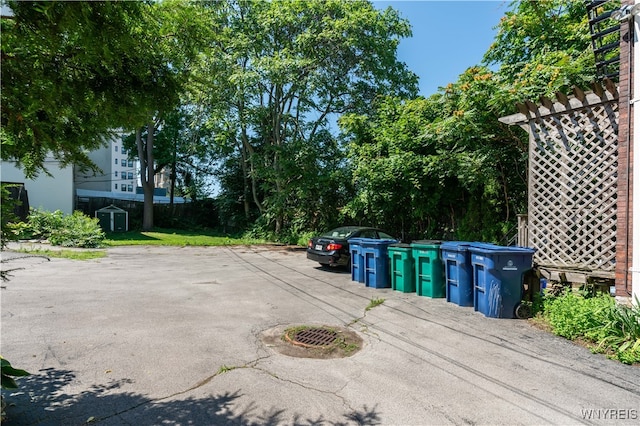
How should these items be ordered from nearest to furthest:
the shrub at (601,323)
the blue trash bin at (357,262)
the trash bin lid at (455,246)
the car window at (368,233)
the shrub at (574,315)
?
the shrub at (601,323) → the shrub at (574,315) → the trash bin lid at (455,246) → the blue trash bin at (357,262) → the car window at (368,233)

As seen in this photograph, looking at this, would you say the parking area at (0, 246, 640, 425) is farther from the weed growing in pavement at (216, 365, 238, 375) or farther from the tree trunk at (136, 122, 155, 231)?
the tree trunk at (136, 122, 155, 231)

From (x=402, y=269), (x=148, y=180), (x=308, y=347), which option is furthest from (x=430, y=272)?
(x=148, y=180)

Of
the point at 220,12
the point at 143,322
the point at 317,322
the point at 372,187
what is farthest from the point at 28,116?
the point at 220,12

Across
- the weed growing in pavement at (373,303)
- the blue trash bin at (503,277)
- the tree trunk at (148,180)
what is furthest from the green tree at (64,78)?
the tree trunk at (148,180)

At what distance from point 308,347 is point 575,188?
5.41 meters

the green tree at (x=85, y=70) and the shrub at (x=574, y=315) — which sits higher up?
the green tree at (x=85, y=70)

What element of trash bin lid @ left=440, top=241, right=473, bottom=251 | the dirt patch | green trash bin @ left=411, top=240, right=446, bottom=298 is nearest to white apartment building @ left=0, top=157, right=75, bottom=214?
the dirt patch

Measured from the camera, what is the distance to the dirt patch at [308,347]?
444 cm

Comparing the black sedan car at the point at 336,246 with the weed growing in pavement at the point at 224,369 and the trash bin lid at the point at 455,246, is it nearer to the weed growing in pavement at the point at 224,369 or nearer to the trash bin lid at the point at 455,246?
the trash bin lid at the point at 455,246

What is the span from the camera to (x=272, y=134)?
72.7ft

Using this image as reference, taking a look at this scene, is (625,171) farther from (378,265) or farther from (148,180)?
(148,180)

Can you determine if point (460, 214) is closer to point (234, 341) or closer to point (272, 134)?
point (234, 341)

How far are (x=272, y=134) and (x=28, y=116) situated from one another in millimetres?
19753

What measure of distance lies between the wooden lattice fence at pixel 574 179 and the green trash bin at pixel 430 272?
1765mm
